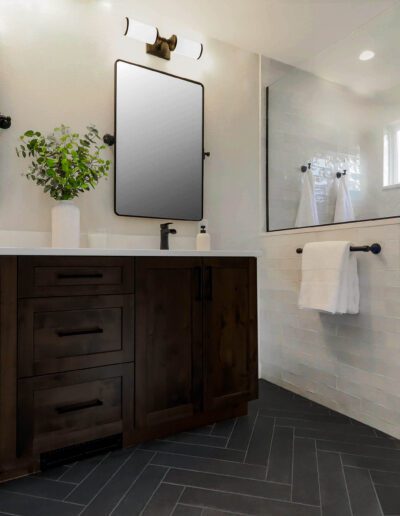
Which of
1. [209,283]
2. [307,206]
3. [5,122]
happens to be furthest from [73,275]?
[307,206]

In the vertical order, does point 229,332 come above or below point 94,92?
below

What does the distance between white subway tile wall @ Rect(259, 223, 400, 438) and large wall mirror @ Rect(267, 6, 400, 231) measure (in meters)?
0.35

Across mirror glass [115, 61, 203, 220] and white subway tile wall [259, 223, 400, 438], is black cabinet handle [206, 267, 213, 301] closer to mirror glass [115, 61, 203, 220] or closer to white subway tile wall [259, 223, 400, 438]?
mirror glass [115, 61, 203, 220]

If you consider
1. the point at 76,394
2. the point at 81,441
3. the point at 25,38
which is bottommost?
the point at 81,441

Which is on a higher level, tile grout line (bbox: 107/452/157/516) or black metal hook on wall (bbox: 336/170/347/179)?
black metal hook on wall (bbox: 336/170/347/179)

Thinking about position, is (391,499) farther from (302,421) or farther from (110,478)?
(110,478)

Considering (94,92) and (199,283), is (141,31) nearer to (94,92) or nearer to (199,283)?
(94,92)

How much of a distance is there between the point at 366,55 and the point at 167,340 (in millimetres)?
2262

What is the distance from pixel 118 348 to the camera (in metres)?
1.46

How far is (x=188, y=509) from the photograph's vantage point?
1.15 m

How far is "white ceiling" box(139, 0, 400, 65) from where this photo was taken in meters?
1.93

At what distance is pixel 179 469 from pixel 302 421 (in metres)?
0.76

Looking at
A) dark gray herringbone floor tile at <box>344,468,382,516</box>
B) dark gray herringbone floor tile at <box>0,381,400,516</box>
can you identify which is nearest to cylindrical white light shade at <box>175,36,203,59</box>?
dark gray herringbone floor tile at <box>0,381,400,516</box>

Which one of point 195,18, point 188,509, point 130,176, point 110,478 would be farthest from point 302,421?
point 195,18
